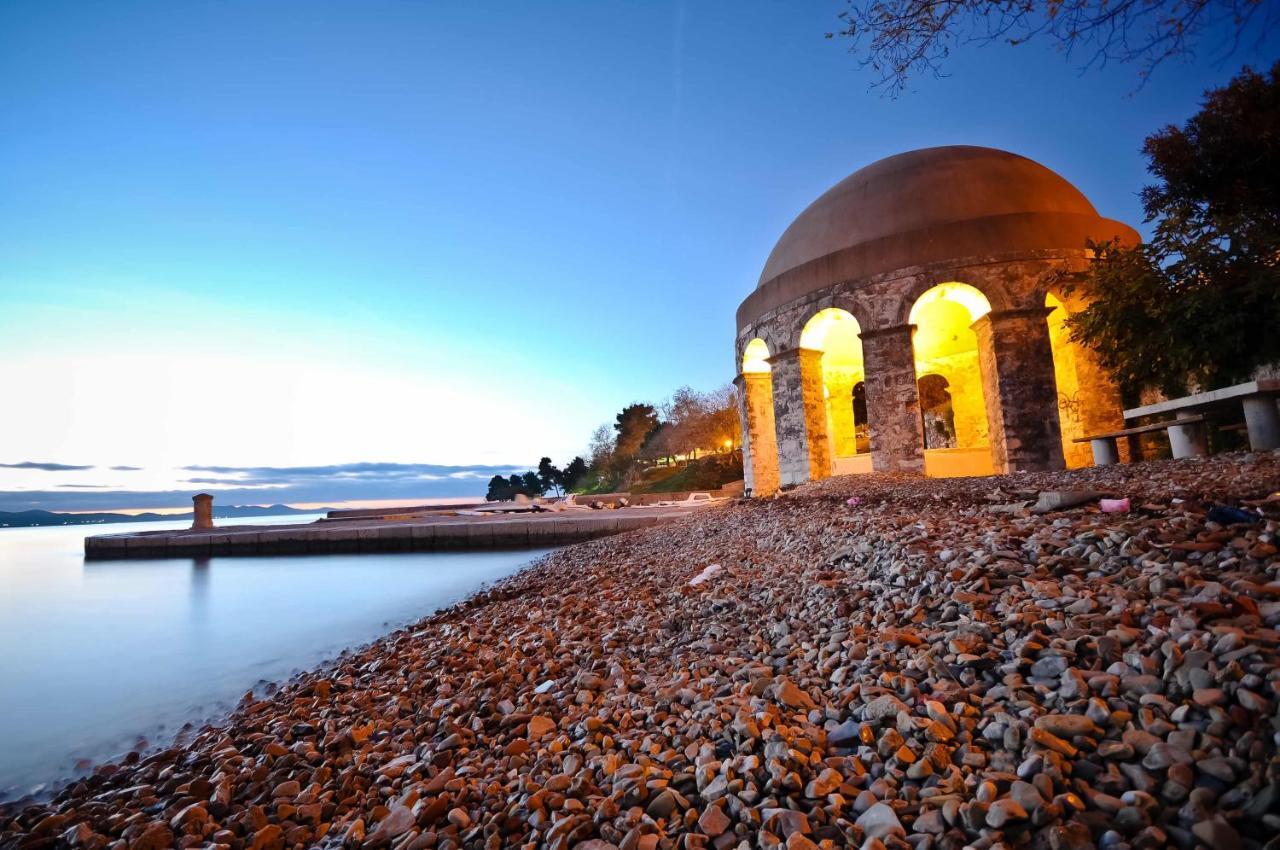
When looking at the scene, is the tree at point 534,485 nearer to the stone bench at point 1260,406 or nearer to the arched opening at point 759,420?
the arched opening at point 759,420

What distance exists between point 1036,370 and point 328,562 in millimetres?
16770

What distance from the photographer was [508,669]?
153 inches

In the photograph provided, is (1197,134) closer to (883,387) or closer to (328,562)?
(883,387)

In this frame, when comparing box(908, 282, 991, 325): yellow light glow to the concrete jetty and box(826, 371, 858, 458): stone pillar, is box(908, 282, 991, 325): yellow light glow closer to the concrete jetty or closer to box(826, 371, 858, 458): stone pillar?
box(826, 371, 858, 458): stone pillar

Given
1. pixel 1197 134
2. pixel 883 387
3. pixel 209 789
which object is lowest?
pixel 209 789

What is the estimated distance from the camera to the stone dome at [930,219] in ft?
40.0

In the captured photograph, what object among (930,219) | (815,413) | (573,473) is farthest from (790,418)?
(573,473)

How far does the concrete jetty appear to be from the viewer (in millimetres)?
14983

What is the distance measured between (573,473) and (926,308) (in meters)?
60.3

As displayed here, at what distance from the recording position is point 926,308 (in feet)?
50.5

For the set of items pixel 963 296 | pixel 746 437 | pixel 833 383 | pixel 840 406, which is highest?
pixel 963 296

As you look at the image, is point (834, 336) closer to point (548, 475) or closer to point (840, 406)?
point (840, 406)


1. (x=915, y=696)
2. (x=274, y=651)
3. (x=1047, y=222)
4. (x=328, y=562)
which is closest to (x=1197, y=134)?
(x=1047, y=222)

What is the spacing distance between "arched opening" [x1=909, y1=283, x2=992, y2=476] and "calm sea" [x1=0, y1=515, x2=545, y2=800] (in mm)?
10726
